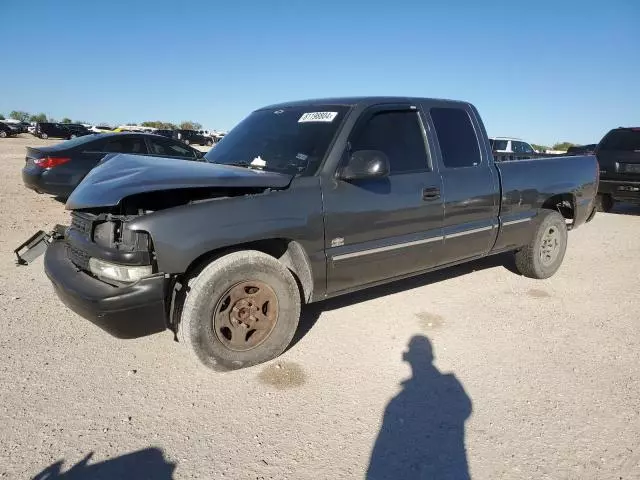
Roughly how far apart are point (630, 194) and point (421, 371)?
8918mm

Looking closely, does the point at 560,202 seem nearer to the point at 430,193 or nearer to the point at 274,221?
the point at 430,193

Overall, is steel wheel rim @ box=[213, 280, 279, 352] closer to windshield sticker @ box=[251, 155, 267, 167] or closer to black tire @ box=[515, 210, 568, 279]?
windshield sticker @ box=[251, 155, 267, 167]

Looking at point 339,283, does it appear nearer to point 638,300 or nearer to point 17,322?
point 17,322

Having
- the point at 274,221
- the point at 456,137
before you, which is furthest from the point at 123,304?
the point at 456,137

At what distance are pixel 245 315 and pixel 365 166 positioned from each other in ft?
4.46

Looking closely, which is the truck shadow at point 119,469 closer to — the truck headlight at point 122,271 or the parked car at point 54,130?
the truck headlight at point 122,271

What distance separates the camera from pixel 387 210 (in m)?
3.56

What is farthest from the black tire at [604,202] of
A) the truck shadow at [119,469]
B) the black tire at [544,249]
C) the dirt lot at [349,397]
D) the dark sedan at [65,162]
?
the truck shadow at [119,469]

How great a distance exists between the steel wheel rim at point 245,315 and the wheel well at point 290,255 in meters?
0.27

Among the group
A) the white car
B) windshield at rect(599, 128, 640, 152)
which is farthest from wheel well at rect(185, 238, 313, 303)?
the white car

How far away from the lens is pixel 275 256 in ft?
11.3

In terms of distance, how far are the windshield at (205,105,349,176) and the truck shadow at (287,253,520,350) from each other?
1385 mm

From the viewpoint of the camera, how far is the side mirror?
320cm

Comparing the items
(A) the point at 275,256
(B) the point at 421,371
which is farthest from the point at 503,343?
(A) the point at 275,256
